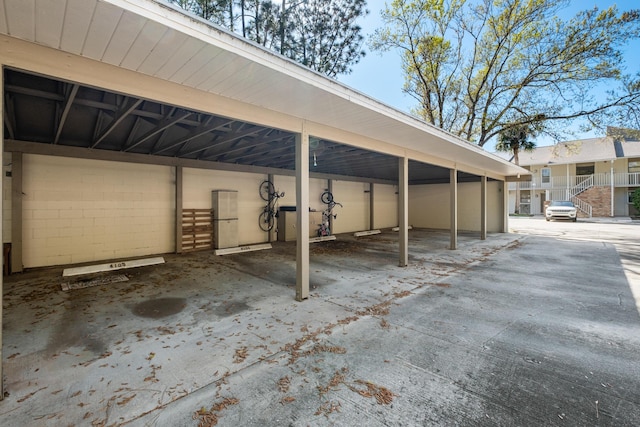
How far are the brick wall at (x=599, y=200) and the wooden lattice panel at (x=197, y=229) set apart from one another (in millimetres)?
24432

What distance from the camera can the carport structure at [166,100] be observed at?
187 cm

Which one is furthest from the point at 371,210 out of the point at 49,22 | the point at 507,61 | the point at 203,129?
the point at 49,22

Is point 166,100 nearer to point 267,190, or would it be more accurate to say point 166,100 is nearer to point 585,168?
point 267,190

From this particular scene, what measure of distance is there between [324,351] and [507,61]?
53.2ft

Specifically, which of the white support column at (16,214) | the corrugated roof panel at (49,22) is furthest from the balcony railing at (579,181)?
the white support column at (16,214)

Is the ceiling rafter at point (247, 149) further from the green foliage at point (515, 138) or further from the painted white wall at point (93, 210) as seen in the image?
the green foliage at point (515, 138)

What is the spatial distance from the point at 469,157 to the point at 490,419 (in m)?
6.78

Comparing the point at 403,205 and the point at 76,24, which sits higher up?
the point at 76,24

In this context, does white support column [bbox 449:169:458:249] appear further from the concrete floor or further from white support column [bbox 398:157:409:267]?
the concrete floor

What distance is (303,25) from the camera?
10.6m

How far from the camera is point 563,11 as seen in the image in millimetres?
11047

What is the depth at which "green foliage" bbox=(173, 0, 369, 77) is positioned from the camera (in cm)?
970

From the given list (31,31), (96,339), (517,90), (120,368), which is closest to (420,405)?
(120,368)

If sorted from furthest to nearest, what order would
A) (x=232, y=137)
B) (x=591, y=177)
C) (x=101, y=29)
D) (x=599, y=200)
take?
1. (x=591, y=177)
2. (x=599, y=200)
3. (x=232, y=137)
4. (x=101, y=29)
